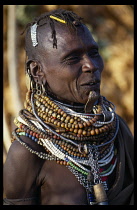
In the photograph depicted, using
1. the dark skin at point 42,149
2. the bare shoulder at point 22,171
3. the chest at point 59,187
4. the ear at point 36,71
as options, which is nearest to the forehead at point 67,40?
the dark skin at point 42,149

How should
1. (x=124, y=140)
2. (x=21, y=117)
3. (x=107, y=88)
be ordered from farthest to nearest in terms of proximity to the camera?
(x=107, y=88) < (x=124, y=140) < (x=21, y=117)

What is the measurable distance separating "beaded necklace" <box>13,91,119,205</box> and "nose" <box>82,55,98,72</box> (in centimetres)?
32

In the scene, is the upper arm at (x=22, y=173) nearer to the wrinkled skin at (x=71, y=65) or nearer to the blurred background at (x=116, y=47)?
the wrinkled skin at (x=71, y=65)

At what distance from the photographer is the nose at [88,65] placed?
6.94 ft

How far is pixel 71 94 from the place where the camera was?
218 cm

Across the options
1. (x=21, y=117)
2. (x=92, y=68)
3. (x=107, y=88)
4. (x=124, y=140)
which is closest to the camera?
(x=92, y=68)

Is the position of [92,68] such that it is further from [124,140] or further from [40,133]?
[124,140]

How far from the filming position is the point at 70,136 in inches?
85.0

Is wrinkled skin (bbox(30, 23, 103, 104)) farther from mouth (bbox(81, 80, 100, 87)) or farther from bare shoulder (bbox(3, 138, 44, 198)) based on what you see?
bare shoulder (bbox(3, 138, 44, 198))

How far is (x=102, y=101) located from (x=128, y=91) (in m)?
4.21

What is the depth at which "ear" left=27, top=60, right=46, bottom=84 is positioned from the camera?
88.8 inches

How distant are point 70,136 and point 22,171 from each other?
0.41m

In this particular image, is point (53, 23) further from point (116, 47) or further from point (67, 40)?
point (116, 47)

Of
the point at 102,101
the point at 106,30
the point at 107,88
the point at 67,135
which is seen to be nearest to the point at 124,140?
the point at 102,101
